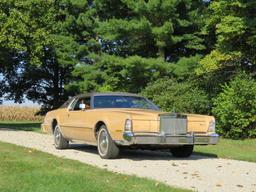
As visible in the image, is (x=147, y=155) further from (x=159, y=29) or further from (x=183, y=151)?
(x=159, y=29)

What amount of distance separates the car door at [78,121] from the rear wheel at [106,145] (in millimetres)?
562

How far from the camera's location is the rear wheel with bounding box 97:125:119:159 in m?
13.3

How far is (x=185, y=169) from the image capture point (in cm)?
1166

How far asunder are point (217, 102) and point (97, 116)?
11079 mm

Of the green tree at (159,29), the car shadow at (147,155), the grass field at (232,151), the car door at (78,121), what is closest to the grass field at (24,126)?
the green tree at (159,29)

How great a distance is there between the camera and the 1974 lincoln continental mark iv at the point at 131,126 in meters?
12.7

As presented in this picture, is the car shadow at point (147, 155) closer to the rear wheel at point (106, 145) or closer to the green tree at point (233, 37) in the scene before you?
the rear wheel at point (106, 145)

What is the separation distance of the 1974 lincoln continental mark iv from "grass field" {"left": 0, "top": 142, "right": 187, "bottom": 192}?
4.28 feet

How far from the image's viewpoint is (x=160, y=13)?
35.0 m

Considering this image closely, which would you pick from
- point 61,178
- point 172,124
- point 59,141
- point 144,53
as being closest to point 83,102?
point 59,141

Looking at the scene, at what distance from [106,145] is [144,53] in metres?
25.8

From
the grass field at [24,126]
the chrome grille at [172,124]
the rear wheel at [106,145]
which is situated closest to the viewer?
the chrome grille at [172,124]

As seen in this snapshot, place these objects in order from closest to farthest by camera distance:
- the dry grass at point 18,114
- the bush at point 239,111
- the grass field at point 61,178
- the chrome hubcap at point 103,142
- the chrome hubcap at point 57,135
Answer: the grass field at point 61,178
the chrome hubcap at point 103,142
the chrome hubcap at point 57,135
the bush at point 239,111
the dry grass at point 18,114

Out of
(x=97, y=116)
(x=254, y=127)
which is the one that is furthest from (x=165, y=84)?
(x=97, y=116)
